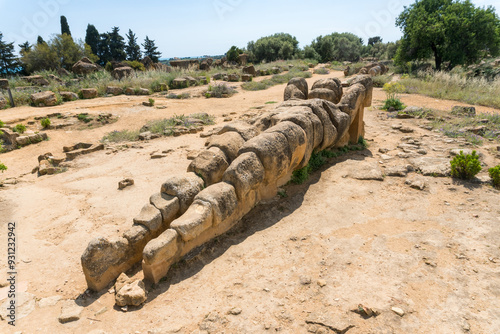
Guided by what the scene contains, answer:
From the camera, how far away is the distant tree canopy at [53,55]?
1120 inches

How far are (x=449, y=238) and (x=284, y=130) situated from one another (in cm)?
288

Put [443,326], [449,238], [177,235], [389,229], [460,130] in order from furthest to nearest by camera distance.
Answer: [460,130], [389,229], [449,238], [177,235], [443,326]

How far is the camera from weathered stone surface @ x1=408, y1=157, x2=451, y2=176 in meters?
5.96

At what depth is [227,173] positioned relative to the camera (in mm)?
4297

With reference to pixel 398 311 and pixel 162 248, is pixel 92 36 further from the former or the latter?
pixel 398 311

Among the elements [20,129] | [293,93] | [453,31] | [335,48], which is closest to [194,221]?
[293,93]

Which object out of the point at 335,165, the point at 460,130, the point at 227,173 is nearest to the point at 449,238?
the point at 335,165

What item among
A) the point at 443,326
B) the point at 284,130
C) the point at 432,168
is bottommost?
the point at 443,326

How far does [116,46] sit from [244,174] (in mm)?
42925

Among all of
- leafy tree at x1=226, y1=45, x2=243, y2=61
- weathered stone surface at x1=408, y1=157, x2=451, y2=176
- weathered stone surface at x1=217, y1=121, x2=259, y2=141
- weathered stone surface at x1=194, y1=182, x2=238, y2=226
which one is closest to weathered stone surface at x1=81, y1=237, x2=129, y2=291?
weathered stone surface at x1=194, y1=182, x2=238, y2=226

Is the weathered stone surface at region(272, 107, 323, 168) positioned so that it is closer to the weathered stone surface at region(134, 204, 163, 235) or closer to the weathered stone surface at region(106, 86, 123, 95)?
the weathered stone surface at region(134, 204, 163, 235)

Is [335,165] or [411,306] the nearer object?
[411,306]

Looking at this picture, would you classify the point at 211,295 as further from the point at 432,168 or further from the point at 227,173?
the point at 432,168

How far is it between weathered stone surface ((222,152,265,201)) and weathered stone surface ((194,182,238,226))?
0.10m
